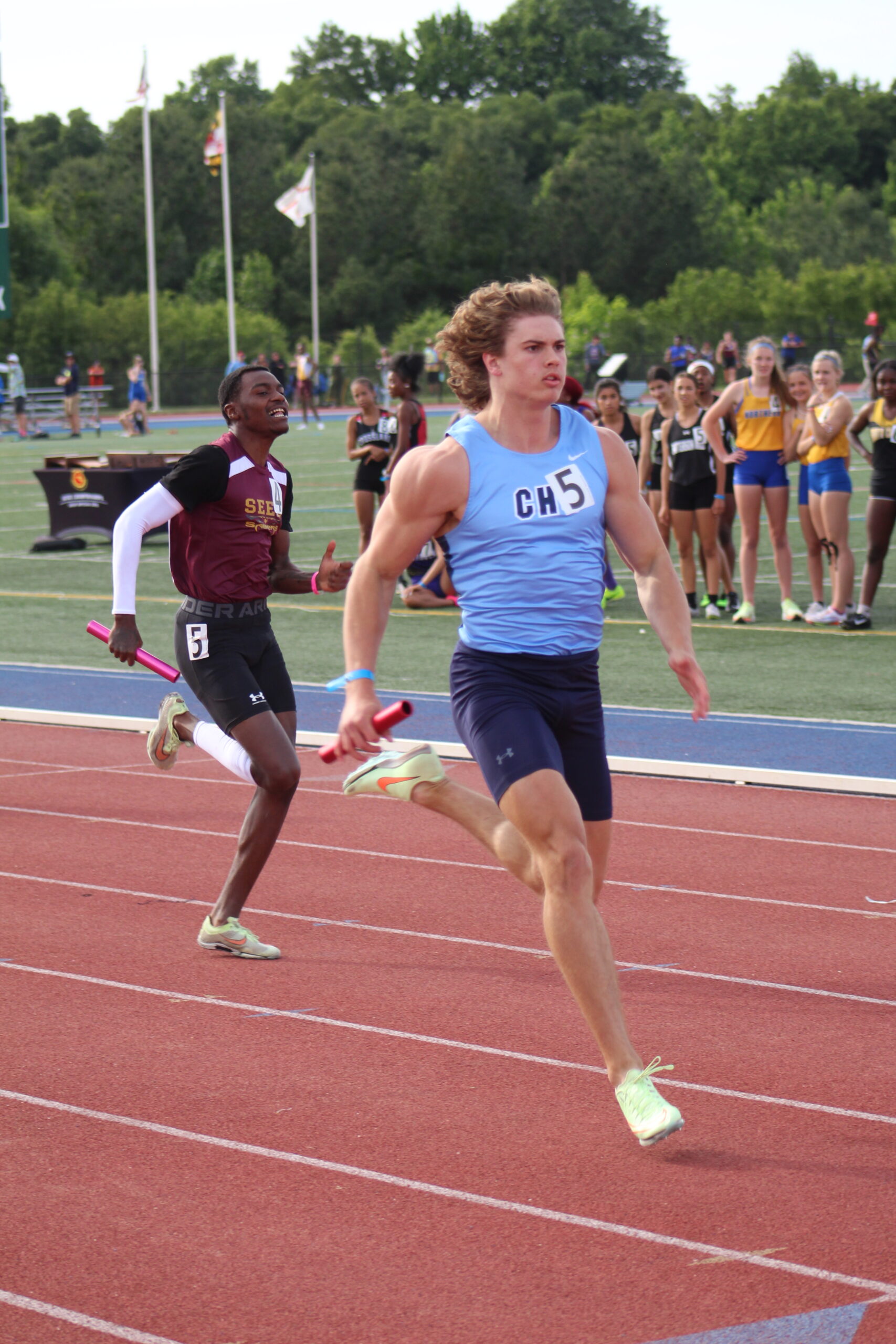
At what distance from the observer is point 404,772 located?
499 cm

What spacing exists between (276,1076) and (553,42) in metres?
127

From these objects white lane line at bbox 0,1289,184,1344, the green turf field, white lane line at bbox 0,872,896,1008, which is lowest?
the green turf field

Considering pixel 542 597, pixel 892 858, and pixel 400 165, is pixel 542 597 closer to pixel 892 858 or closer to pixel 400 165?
pixel 892 858

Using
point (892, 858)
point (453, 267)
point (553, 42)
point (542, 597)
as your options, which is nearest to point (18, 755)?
point (892, 858)

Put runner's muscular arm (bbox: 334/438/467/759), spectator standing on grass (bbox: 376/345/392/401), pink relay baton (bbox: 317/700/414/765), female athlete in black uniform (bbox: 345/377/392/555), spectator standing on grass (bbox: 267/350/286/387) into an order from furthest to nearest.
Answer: spectator standing on grass (bbox: 267/350/286/387) → spectator standing on grass (bbox: 376/345/392/401) → female athlete in black uniform (bbox: 345/377/392/555) → runner's muscular arm (bbox: 334/438/467/759) → pink relay baton (bbox: 317/700/414/765)

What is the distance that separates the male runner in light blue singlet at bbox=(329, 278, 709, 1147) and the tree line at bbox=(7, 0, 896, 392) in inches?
2510

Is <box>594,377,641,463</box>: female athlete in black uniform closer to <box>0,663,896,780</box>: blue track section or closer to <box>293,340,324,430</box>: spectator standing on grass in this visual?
<box>0,663,896,780</box>: blue track section

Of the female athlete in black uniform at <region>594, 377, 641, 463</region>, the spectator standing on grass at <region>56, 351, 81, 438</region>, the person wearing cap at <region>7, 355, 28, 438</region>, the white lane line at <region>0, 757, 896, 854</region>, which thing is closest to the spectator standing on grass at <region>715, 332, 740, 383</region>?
the spectator standing on grass at <region>56, 351, 81, 438</region>

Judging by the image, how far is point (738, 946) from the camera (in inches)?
247

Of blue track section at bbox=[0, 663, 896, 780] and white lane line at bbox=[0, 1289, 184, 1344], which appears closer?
white lane line at bbox=[0, 1289, 184, 1344]

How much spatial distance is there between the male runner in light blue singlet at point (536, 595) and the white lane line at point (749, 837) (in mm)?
2828

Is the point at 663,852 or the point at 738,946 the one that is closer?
the point at 738,946

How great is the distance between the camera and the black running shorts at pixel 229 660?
6.25m

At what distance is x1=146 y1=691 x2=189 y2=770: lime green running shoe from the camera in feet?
22.0
